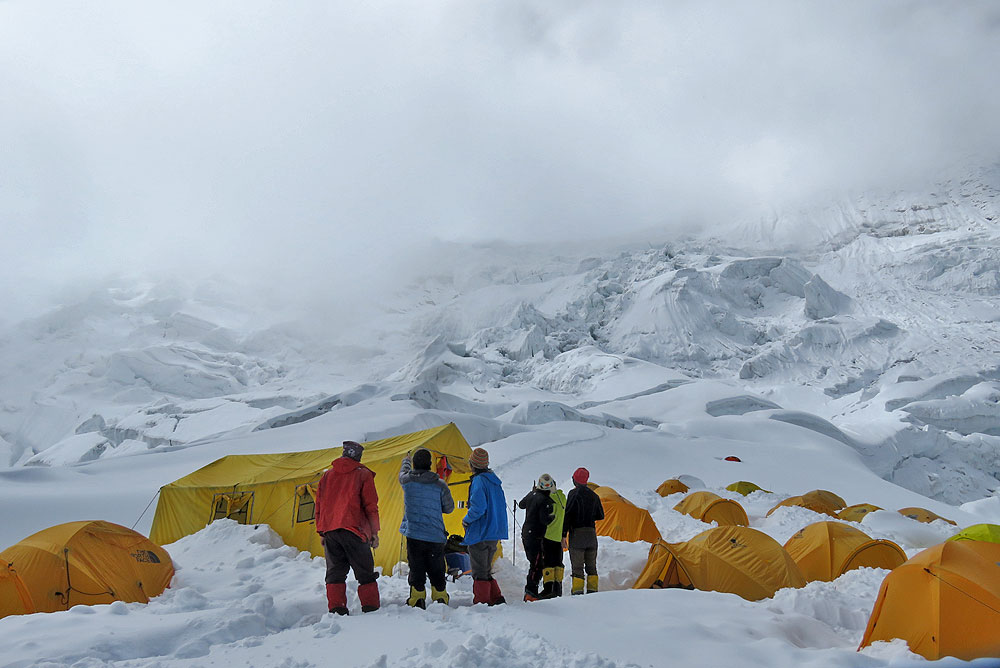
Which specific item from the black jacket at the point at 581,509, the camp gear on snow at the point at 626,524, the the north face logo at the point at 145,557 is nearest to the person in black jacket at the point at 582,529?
the black jacket at the point at 581,509

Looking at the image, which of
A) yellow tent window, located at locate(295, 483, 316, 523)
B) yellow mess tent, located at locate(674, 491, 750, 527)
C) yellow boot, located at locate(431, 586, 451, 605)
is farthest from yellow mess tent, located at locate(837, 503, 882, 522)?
yellow boot, located at locate(431, 586, 451, 605)

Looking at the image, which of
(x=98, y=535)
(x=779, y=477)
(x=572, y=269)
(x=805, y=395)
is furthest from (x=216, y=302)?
(x=98, y=535)

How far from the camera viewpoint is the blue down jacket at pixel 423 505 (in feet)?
17.9

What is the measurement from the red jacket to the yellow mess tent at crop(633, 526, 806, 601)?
14.3ft

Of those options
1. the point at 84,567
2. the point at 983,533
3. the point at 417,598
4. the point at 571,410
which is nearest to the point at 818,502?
the point at 983,533

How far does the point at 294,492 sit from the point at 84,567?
324 cm

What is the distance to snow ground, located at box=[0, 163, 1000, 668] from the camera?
459 cm

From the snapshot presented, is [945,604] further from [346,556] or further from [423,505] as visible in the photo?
[346,556]

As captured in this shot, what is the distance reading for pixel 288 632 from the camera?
4645mm

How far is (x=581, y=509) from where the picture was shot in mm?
6977

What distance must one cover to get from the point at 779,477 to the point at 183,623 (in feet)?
98.0

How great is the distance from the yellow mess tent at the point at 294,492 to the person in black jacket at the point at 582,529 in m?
2.54

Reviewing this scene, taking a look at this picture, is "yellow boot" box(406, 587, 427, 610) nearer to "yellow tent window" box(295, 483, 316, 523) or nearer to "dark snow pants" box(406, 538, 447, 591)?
"dark snow pants" box(406, 538, 447, 591)

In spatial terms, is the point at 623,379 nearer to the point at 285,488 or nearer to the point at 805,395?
the point at 805,395
